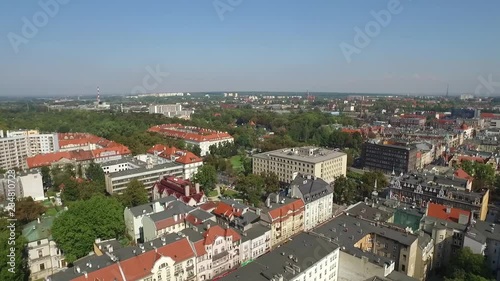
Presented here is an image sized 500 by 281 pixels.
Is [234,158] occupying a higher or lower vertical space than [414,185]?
lower

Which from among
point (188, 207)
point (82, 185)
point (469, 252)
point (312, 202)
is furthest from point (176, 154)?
point (469, 252)

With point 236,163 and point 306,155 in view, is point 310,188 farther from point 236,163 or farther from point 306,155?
point 236,163

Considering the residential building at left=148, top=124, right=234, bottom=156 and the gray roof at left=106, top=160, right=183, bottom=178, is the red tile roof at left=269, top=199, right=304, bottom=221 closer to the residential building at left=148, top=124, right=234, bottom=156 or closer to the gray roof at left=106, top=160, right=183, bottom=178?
the gray roof at left=106, top=160, right=183, bottom=178

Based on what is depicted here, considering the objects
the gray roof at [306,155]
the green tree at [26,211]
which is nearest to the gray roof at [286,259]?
the green tree at [26,211]

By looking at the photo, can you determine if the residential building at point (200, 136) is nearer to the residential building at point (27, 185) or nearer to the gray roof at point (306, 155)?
the gray roof at point (306, 155)

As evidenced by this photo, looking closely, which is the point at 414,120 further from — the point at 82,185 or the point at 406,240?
the point at 82,185

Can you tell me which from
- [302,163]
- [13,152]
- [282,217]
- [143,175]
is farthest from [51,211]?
[302,163]
